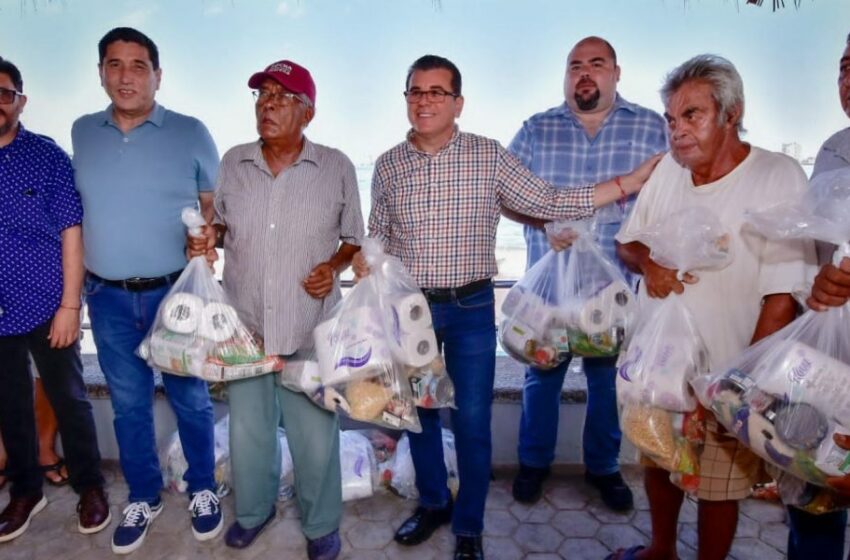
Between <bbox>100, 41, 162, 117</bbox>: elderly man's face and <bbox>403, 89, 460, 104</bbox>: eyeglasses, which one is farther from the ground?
<bbox>100, 41, 162, 117</bbox>: elderly man's face

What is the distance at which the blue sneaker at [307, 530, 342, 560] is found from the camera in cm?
247

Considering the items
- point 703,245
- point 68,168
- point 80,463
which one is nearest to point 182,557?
point 80,463

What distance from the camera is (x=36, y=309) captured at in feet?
8.09

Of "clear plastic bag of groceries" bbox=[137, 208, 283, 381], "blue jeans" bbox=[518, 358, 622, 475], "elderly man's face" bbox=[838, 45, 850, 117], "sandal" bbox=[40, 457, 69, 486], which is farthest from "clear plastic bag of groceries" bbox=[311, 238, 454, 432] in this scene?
"sandal" bbox=[40, 457, 69, 486]

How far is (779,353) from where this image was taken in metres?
1.53

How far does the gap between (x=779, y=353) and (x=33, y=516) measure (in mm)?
3101

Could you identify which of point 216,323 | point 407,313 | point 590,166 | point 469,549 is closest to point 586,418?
point 469,549

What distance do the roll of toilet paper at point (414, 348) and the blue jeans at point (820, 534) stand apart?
126cm

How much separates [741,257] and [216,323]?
1728mm

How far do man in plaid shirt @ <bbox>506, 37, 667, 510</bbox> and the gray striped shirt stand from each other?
87 cm

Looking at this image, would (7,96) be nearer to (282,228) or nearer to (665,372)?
(282,228)

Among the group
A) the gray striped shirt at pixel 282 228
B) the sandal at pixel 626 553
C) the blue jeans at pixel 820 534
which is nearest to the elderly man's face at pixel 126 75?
the gray striped shirt at pixel 282 228

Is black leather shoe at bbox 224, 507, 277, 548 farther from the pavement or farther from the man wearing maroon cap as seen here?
the man wearing maroon cap

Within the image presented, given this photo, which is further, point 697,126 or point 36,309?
point 36,309
